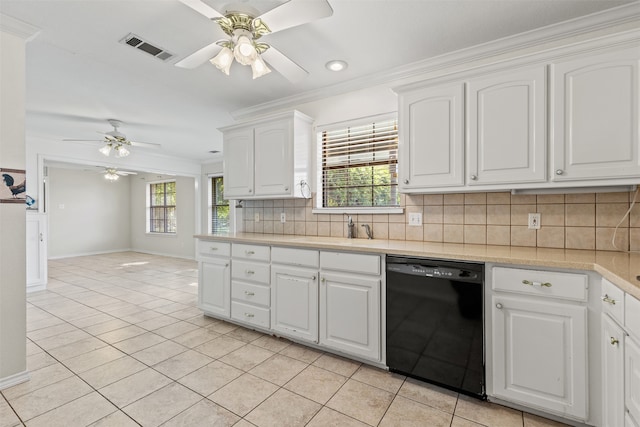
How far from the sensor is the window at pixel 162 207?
859 cm

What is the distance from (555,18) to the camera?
2051 mm

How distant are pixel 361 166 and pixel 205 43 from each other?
1739mm

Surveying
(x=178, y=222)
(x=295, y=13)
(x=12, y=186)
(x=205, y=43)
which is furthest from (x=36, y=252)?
(x=295, y=13)

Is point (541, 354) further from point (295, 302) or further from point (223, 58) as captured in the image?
point (223, 58)

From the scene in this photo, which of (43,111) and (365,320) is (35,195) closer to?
(43,111)

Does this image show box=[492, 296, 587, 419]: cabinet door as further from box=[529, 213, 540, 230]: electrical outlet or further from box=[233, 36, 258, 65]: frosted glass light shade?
box=[233, 36, 258, 65]: frosted glass light shade

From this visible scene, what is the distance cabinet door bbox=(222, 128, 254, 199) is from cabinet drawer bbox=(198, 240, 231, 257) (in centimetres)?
61

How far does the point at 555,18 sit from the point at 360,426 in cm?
289

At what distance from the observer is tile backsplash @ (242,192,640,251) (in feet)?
6.69

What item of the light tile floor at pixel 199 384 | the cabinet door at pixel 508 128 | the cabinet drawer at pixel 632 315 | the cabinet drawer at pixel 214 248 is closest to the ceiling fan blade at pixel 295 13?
the cabinet door at pixel 508 128

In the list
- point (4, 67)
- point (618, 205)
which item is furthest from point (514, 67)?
point (4, 67)

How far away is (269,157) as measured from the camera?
3.26m

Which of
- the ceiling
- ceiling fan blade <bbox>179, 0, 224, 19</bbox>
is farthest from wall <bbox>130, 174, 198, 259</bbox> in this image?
ceiling fan blade <bbox>179, 0, 224, 19</bbox>

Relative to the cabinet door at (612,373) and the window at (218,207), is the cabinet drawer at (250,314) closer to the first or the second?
the cabinet door at (612,373)
